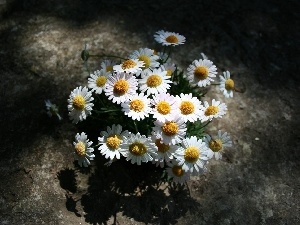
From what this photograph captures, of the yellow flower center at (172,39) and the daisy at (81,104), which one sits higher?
the yellow flower center at (172,39)

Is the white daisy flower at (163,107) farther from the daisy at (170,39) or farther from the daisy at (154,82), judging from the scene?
the daisy at (170,39)

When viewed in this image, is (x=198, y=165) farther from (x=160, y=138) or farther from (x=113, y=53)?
(x=113, y=53)

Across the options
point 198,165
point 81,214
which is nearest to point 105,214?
point 81,214

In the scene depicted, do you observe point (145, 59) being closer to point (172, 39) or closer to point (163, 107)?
point (172, 39)

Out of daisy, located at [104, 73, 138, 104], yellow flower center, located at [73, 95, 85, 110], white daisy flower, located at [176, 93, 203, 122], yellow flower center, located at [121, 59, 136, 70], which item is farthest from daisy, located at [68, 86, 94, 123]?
white daisy flower, located at [176, 93, 203, 122]

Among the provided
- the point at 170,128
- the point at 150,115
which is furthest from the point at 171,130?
the point at 150,115

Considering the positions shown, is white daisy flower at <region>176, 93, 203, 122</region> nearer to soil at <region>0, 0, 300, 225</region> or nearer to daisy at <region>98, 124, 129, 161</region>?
daisy at <region>98, 124, 129, 161</region>

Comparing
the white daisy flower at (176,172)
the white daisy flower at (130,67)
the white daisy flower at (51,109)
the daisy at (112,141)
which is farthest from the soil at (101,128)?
the white daisy flower at (130,67)
